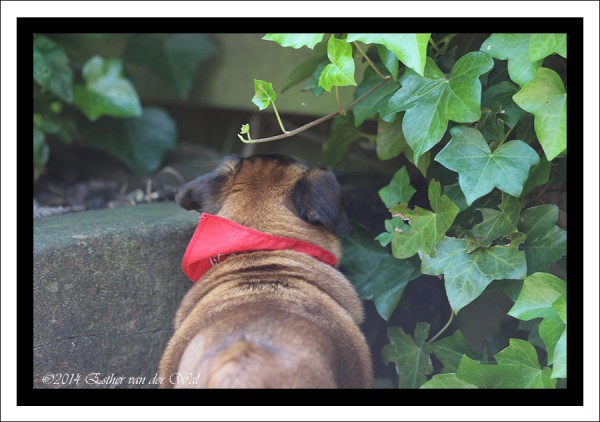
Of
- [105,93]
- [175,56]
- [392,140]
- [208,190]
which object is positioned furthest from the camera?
[175,56]

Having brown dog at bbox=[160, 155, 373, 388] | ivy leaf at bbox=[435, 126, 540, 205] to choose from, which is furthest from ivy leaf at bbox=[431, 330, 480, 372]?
ivy leaf at bbox=[435, 126, 540, 205]

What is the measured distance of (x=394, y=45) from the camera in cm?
163

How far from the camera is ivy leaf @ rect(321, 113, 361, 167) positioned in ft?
8.60

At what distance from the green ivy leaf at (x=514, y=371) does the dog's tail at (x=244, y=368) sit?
0.65 m

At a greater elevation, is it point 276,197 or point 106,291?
point 276,197

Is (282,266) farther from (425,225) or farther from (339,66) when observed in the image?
(339,66)

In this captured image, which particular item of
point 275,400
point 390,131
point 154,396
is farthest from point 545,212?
point 154,396

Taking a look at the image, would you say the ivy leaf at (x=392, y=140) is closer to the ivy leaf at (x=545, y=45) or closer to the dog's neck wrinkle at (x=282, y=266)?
the dog's neck wrinkle at (x=282, y=266)

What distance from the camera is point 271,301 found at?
1727 mm

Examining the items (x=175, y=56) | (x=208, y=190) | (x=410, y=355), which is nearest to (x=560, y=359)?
(x=410, y=355)

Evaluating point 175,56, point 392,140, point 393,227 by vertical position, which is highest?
point 175,56

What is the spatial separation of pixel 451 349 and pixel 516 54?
3.21 ft

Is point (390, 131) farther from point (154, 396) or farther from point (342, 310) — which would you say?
point (154, 396)

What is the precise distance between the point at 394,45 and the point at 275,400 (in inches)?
33.7
